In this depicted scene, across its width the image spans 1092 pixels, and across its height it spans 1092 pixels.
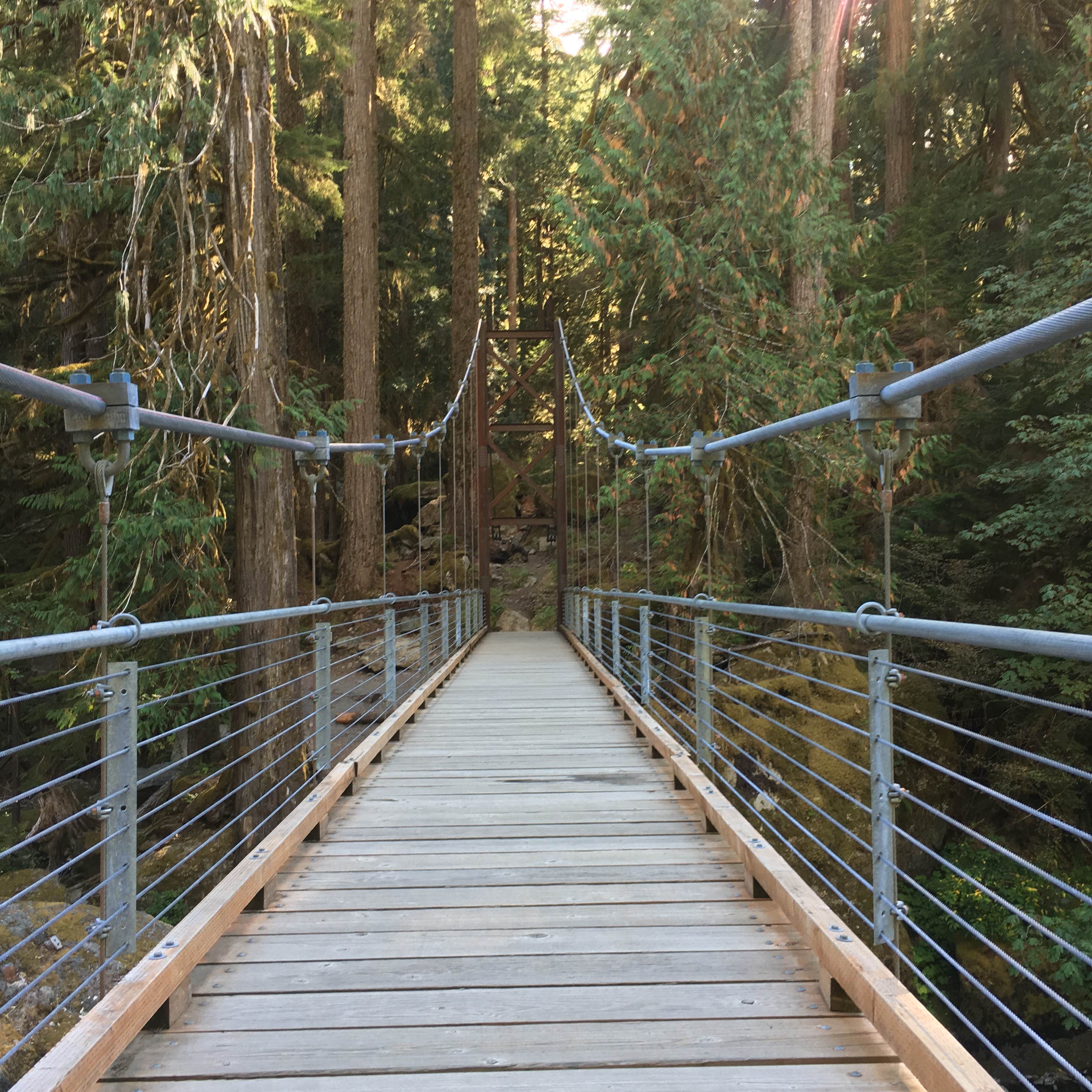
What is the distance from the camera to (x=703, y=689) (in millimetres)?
3797

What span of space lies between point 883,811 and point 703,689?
1.76 meters

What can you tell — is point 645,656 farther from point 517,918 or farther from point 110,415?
point 110,415

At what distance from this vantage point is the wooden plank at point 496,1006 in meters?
1.94

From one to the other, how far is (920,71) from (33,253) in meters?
9.84

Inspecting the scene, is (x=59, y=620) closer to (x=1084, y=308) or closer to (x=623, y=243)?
(x=623, y=243)

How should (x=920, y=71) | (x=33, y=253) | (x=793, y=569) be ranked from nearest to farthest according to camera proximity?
1. (x=33, y=253)
2. (x=793, y=569)
3. (x=920, y=71)

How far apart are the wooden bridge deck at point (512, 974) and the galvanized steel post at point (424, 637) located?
3.03 m

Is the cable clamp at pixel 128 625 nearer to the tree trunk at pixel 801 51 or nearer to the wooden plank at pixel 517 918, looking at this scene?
the wooden plank at pixel 517 918

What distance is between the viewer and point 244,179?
6.91 meters

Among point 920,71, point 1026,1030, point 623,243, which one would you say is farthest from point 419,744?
point 920,71

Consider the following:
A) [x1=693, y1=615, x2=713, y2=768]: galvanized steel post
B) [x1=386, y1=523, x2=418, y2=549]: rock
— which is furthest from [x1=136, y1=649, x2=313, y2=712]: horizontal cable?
[x1=386, y1=523, x2=418, y2=549]: rock

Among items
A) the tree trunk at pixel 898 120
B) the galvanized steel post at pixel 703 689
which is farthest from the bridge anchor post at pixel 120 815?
the tree trunk at pixel 898 120

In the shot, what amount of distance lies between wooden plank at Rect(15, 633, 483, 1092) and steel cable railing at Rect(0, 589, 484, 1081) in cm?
7

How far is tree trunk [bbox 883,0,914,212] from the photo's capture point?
43.0ft
